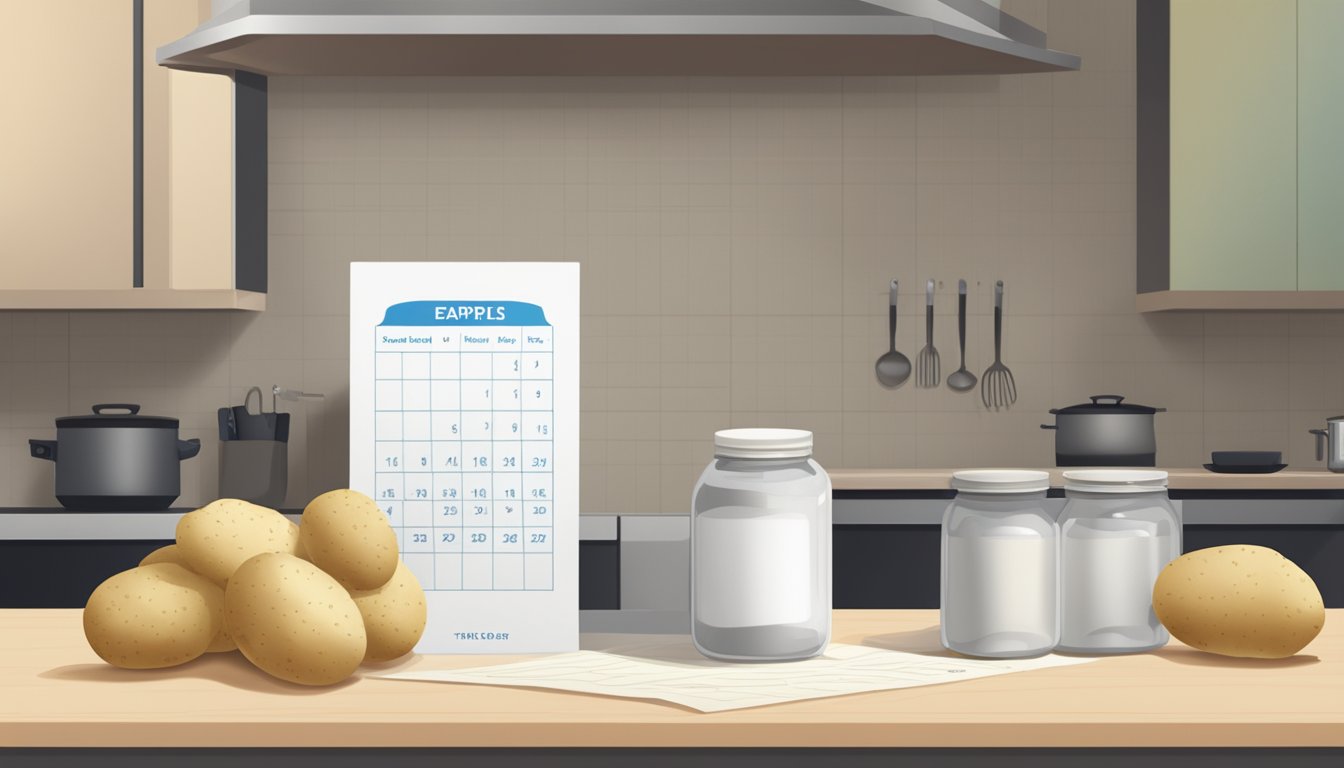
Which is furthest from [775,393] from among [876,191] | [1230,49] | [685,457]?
[1230,49]

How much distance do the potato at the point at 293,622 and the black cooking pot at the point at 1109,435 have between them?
105 inches

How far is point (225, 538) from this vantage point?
90 centimetres

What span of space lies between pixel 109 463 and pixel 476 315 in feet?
7.60

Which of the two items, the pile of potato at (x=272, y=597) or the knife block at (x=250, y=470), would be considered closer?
the pile of potato at (x=272, y=597)

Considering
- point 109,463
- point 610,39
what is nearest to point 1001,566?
point 610,39

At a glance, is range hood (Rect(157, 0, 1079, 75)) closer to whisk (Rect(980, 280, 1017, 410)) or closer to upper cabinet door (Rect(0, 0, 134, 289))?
upper cabinet door (Rect(0, 0, 134, 289))

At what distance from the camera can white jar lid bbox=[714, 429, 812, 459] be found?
912 mm

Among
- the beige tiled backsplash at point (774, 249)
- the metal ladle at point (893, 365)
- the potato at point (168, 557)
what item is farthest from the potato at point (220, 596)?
the metal ladle at point (893, 365)

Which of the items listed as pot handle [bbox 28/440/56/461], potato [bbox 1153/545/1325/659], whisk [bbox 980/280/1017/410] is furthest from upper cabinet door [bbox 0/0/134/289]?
potato [bbox 1153/545/1325/659]

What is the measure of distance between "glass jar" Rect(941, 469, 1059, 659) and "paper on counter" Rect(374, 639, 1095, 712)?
0.06ft

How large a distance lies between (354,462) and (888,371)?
272 cm

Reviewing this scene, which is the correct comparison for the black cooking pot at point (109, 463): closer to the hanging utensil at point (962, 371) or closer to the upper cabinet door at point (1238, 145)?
the hanging utensil at point (962, 371)

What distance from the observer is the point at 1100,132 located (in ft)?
11.8

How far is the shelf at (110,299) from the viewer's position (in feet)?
10.1
